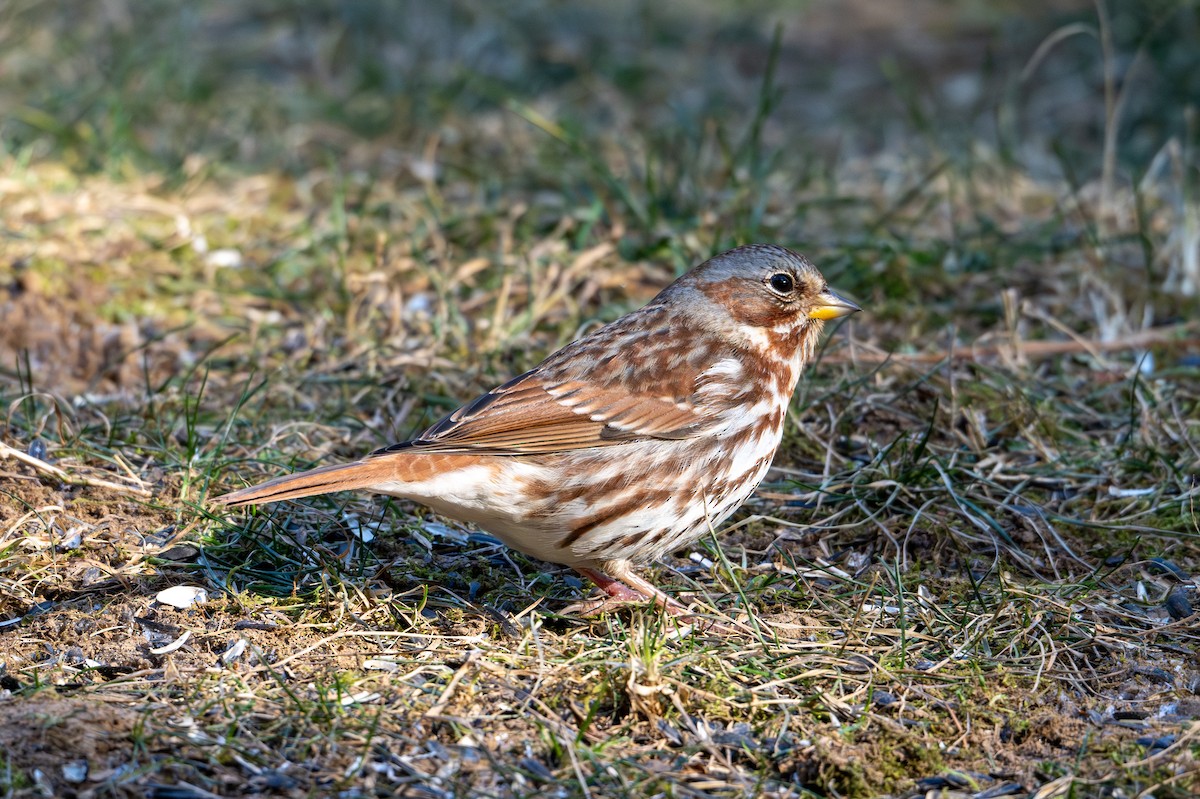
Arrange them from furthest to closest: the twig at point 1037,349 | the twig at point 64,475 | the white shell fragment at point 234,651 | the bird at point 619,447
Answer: the twig at point 1037,349, the twig at point 64,475, the bird at point 619,447, the white shell fragment at point 234,651

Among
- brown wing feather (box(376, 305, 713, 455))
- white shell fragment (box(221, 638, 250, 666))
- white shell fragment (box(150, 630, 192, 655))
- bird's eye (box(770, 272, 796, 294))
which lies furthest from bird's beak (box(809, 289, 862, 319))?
white shell fragment (box(150, 630, 192, 655))

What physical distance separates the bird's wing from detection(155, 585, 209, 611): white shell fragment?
75cm

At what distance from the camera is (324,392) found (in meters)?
5.24

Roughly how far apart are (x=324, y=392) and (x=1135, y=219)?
401cm

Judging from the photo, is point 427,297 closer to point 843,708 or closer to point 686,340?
point 686,340

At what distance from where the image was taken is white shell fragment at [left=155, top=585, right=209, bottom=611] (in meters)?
3.84

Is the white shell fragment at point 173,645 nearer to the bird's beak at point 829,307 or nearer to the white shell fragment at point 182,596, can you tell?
the white shell fragment at point 182,596

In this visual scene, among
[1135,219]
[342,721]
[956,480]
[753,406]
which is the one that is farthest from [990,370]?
[342,721]

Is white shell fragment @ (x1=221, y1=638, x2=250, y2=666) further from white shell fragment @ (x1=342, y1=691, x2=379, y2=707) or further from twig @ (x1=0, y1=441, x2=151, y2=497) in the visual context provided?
twig @ (x1=0, y1=441, x2=151, y2=497)

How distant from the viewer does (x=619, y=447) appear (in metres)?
4.04

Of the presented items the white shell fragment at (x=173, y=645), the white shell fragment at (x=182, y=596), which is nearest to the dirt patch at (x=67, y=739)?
the white shell fragment at (x=173, y=645)

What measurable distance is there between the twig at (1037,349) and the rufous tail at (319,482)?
7.09 feet

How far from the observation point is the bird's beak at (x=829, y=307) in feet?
14.9

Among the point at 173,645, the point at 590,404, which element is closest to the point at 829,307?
the point at 590,404
